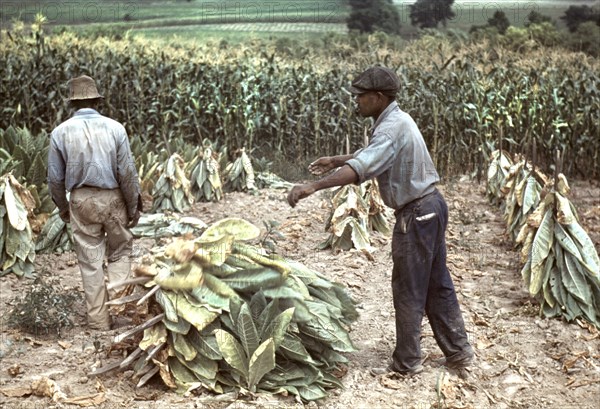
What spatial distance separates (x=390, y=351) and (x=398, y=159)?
1317mm

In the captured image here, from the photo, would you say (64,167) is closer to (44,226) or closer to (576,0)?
(44,226)

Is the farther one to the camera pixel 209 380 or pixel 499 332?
pixel 499 332

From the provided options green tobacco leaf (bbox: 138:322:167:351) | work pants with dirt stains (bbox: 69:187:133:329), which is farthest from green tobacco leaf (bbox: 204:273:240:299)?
work pants with dirt stains (bbox: 69:187:133:329)

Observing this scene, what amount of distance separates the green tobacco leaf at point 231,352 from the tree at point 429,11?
24.6m

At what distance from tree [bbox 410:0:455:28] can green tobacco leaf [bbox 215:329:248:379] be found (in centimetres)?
2458

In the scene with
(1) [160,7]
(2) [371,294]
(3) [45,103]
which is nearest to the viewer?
(2) [371,294]

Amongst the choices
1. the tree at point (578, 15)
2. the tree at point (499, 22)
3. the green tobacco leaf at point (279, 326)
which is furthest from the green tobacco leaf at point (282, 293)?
the tree at point (578, 15)

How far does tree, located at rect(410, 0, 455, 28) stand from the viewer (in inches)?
1082

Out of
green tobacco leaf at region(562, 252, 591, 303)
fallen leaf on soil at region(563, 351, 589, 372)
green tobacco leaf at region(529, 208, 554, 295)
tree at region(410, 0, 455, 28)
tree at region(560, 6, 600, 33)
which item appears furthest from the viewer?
tree at region(560, 6, 600, 33)

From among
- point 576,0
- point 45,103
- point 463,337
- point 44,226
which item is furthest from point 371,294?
point 576,0

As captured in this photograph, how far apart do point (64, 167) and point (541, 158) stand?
7.68 metres

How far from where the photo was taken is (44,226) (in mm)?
6887

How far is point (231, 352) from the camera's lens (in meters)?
3.92

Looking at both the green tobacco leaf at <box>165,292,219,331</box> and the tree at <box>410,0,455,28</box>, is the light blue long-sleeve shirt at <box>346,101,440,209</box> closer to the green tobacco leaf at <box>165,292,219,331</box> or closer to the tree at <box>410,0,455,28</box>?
the green tobacco leaf at <box>165,292,219,331</box>
